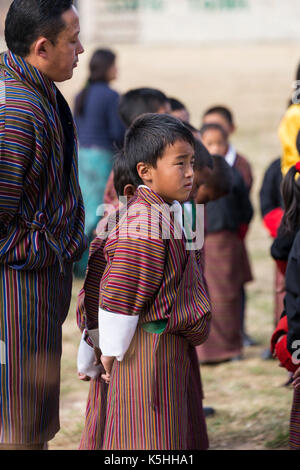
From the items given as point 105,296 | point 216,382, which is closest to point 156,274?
point 105,296

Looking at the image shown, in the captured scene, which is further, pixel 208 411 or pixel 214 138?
pixel 214 138

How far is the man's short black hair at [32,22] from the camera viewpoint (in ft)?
8.48

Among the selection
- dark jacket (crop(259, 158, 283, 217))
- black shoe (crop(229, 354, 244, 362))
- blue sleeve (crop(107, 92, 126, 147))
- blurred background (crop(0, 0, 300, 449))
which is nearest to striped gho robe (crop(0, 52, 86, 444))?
blurred background (crop(0, 0, 300, 449))

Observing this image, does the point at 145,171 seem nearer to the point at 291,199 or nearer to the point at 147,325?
the point at 147,325

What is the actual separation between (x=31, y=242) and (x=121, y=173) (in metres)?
0.51

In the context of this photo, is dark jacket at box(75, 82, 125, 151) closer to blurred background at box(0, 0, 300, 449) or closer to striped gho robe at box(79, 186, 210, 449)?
blurred background at box(0, 0, 300, 449)

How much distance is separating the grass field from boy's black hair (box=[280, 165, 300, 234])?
110 centimetres

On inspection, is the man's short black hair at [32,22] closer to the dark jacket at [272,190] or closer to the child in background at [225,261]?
the dark jacket at [272,190]

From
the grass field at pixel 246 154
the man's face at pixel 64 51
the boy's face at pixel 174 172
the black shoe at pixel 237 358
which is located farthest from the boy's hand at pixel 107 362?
the black shoe at pixel 237 358

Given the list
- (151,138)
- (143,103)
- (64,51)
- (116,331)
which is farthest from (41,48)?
(143,103)

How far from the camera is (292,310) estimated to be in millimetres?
2850

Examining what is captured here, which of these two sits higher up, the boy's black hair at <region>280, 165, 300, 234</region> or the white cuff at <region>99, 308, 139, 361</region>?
the boy's black hair at <region>280, 165, 300, 234</region>

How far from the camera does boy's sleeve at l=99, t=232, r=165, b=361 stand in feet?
8.32

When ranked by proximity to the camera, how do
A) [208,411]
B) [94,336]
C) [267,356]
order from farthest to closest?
[267,356] → [208,411] → [94,336]
